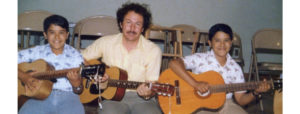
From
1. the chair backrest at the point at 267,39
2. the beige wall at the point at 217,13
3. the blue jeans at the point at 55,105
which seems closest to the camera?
the blue jeans at the point at 55,105

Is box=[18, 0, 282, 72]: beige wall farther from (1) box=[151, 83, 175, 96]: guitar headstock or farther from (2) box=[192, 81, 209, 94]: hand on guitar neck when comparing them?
(1) box=[151, 83, 175, 96]: guitar headstock

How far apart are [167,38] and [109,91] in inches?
104

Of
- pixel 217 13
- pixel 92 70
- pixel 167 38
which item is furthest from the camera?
pixel 217 13

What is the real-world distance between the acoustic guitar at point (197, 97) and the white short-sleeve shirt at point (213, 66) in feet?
0.27

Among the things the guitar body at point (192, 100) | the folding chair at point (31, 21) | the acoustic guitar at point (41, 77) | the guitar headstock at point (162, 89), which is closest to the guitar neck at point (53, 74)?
the acoustic guitar at point (41, 77)

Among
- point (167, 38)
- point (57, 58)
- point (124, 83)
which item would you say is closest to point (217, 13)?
point (167, 38)

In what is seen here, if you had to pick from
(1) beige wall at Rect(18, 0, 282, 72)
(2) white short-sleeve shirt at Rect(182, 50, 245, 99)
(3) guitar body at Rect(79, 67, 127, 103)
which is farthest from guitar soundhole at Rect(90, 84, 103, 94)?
(1) beige wall at Rect(18, 0, 282, 72)

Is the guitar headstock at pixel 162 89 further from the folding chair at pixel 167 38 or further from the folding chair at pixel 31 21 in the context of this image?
the folding chair at pixel 31 21

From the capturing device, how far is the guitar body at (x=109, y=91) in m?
1.98

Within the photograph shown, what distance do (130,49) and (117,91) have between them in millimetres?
397

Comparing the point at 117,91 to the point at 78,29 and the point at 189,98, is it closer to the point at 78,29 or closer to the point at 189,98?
the point at 189,98

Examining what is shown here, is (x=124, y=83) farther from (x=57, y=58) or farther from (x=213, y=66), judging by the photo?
(x=213, y=66)

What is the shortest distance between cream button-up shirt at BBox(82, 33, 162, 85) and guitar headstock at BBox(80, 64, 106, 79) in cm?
35

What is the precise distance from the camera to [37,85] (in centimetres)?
190
